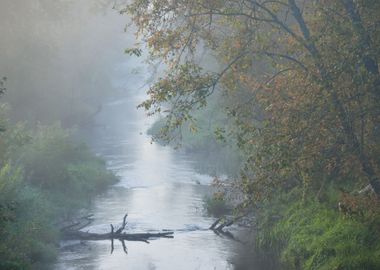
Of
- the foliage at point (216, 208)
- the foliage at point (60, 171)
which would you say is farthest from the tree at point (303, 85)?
the foliage at point (60, 171)

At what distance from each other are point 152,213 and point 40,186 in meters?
5.35

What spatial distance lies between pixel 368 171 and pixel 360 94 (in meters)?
2.12

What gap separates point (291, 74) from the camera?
16.5 m

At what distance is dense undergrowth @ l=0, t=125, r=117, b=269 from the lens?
1881 cm

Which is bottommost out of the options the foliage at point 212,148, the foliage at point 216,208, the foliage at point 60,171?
the foliage at point 216,208

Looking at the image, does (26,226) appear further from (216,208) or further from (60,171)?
(60,171)

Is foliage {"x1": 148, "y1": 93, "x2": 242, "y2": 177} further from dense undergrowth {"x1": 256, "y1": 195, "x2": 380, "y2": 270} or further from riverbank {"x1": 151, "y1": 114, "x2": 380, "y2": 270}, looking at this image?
dense undergrowth {"x1": 256, "y1": 195, "x2": 380, "y2": 270}

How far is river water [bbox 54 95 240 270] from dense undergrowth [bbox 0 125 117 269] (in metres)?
0.85

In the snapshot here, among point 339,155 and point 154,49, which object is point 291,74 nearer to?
point 339,155

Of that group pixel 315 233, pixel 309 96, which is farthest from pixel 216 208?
pixel 309 96

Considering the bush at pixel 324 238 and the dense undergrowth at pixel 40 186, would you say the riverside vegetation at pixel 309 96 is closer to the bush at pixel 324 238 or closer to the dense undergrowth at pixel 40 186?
the bush at pixel 324 238

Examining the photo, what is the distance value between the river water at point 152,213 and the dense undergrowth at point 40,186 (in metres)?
0.85

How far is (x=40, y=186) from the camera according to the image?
27.9 meters

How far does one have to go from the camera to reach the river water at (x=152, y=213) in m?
20.7
